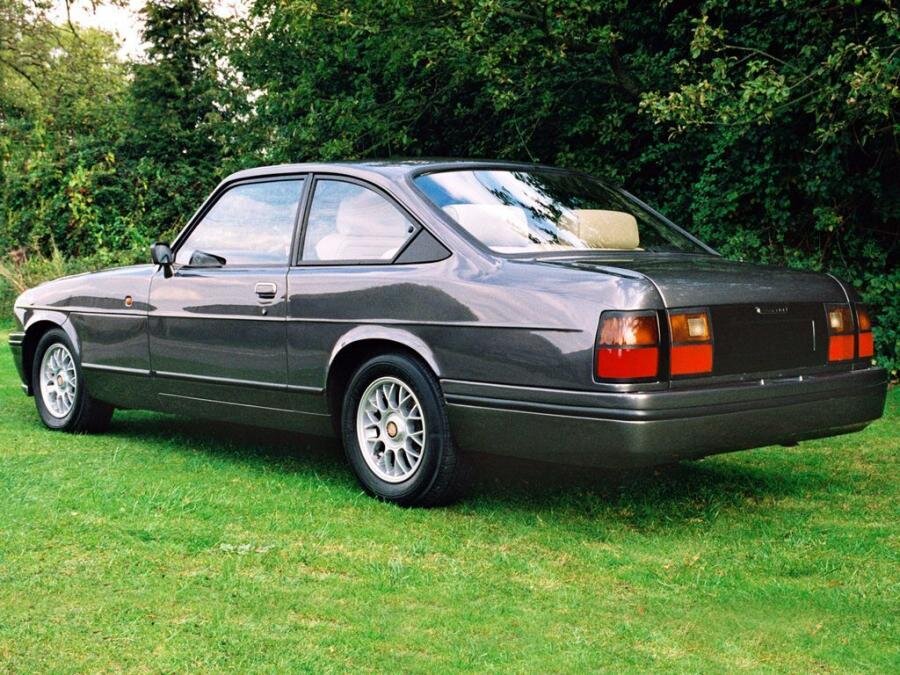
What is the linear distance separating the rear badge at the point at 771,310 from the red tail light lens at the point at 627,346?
0.60 metres

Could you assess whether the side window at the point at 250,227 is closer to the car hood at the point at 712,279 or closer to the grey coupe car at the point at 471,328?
the grey coupe car at the point at 471,328

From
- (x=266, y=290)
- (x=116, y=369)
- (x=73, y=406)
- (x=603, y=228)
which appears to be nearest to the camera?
(x=603, y=228)

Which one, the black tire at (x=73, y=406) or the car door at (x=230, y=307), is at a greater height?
the car door at (x=230, y=307)

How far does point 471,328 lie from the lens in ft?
16.4

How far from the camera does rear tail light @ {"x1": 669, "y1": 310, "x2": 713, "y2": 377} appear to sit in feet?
15.2

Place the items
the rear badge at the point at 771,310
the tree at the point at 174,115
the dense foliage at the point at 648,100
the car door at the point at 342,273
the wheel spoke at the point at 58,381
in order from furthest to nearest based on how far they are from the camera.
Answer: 1. the tree at the point at 174,115
2. the dense foliage at the point at 648,100
3. the wheel spoke at the point at 58,381
4. the car door at the point at 342,273
5. the rear badge at the point at 771,310

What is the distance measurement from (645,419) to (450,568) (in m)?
0.93

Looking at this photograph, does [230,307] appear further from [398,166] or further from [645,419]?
[645,419]

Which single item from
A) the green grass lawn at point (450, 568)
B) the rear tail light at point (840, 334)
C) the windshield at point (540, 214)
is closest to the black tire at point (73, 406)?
the green grass lawn at point (450, 568)

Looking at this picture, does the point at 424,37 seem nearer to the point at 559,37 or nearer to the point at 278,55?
the point at 559,37

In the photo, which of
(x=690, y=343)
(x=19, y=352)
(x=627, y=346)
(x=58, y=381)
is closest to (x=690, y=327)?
(x=690, y=343)

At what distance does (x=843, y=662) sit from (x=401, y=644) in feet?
4.18

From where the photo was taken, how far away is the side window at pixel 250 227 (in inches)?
241

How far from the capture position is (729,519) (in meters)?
5.18
